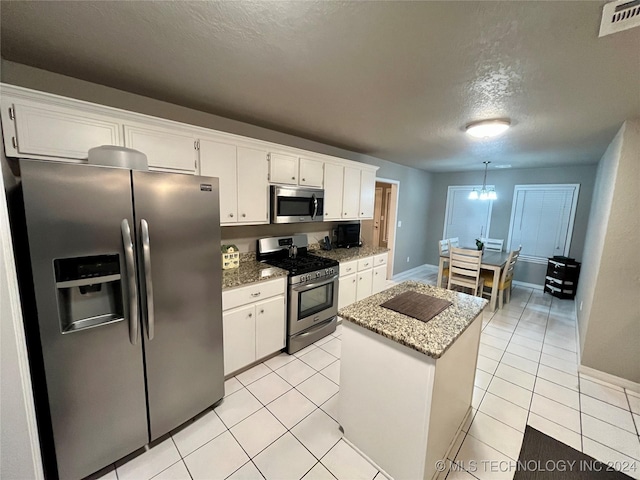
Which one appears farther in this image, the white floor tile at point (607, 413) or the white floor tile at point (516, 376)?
the white floor tile at point (516, 376)

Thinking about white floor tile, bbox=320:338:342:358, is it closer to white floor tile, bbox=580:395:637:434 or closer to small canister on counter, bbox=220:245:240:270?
small canister on counter, bbox=220:245:240:270

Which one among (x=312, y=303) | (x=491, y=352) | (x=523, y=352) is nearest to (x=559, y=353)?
(x=523, y=352)

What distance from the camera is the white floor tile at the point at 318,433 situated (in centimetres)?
167

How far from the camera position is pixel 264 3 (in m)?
1.06

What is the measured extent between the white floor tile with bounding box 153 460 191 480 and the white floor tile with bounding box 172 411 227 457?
0.08 meters

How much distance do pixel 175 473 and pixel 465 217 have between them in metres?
6.40

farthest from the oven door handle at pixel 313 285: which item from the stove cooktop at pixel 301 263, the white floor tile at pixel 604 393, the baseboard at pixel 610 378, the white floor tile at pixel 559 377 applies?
the baseboard at pixel 610 378

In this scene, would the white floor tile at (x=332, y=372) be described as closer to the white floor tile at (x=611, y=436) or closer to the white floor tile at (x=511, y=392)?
the white floor tile at (x=511, y=392)

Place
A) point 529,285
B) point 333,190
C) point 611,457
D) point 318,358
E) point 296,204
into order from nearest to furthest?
point 611,457
point 318,358
point 296,204
point 333,190
point 529,285

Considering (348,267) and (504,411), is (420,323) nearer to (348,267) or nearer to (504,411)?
(504,411)

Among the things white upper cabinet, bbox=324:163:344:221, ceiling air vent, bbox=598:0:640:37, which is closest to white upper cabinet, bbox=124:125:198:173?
white upper cabinet, bbox=324:163:344:221

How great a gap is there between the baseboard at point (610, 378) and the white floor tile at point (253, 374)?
3.16 meters

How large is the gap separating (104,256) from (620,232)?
4.04 meters

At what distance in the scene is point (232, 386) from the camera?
2.21 meters
